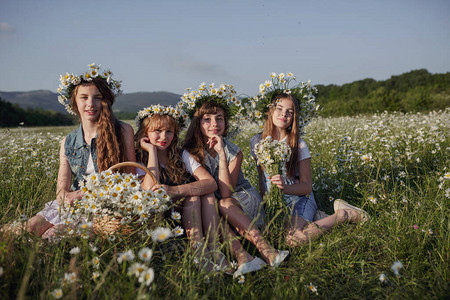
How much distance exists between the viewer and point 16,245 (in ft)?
6.78

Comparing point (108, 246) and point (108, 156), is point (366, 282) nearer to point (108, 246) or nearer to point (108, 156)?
point (108, 246)

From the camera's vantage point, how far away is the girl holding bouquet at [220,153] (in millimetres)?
3041

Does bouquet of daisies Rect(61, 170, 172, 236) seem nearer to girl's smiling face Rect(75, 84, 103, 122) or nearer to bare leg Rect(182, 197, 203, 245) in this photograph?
bare leg Rect(182, 197, 203, 245)

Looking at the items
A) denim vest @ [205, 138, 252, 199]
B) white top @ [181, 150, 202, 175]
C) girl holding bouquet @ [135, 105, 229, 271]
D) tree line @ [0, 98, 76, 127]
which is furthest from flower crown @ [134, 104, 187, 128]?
tree line @ [0, 98, 76, 127]

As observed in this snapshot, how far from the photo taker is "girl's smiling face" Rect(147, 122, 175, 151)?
3.23 metres

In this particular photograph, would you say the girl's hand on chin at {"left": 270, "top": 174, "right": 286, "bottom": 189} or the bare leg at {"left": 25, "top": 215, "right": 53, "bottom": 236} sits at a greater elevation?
the girl's hand on chin at {"left": 270, "top": 174, "right": 286, "bottom": 189}

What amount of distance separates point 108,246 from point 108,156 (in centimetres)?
118

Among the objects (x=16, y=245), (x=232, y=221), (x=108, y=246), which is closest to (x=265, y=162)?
(x=232, y=221)

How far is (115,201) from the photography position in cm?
215

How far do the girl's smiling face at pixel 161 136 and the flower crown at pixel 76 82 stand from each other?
27.1 inches

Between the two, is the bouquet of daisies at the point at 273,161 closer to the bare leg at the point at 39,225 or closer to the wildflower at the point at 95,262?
the wildflower at the point at 95,262

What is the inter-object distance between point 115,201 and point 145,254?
68cm

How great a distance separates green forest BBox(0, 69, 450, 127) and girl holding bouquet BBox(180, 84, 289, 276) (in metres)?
1.56

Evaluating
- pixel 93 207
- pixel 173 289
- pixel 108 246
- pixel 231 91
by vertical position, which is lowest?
pixel 173 289
